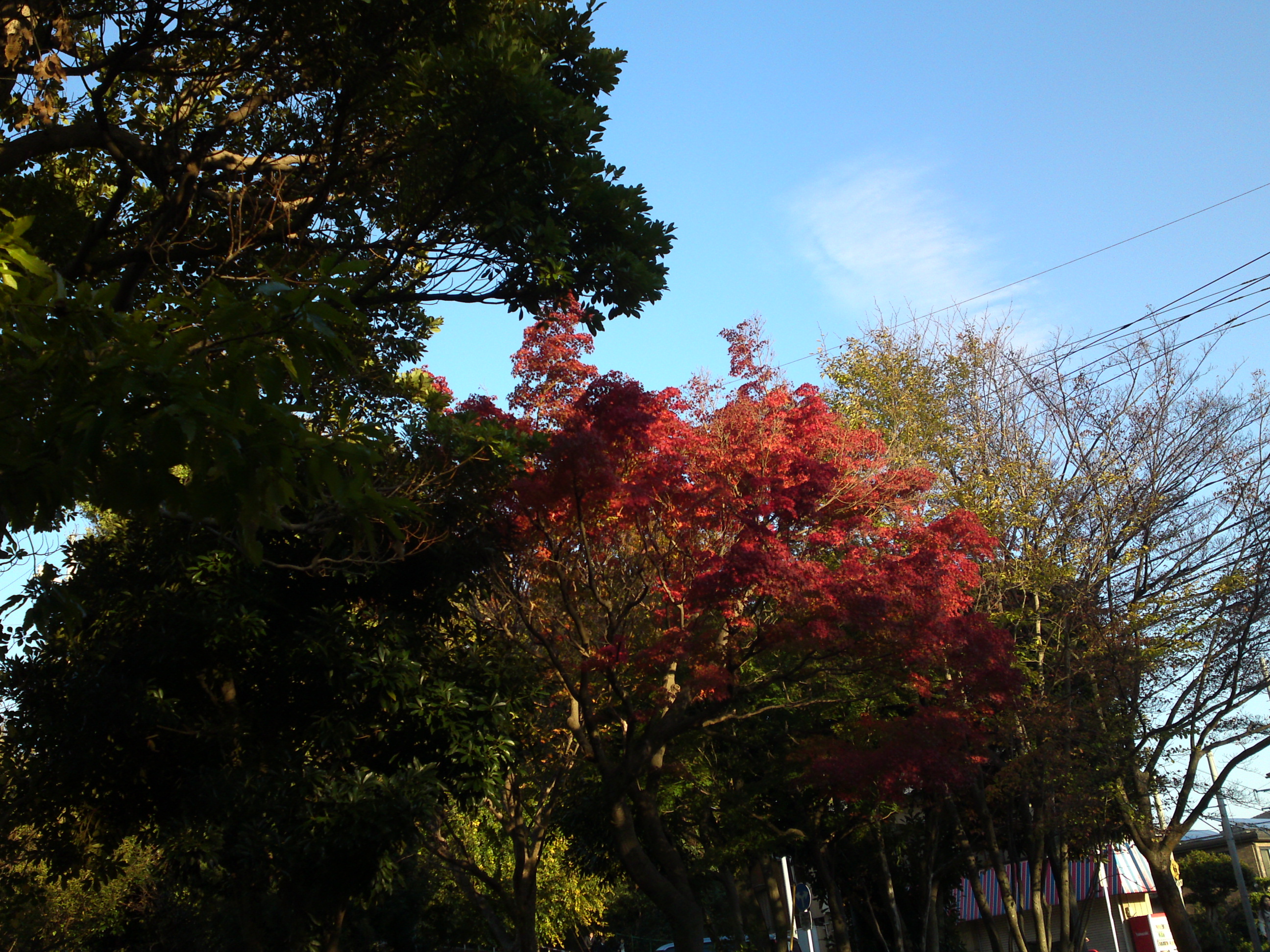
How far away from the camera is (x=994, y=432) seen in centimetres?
1717

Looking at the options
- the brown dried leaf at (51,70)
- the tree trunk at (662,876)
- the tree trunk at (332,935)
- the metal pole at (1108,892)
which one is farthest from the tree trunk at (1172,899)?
the brown dried leaf at (51,70)

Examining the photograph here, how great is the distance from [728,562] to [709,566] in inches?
20.2

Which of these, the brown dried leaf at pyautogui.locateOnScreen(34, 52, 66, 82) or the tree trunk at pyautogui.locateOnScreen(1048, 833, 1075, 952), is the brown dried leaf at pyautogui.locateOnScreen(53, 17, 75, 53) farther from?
the tree trunk at pyautogui.locateOnScreen(1048, 833, 1075, 952)

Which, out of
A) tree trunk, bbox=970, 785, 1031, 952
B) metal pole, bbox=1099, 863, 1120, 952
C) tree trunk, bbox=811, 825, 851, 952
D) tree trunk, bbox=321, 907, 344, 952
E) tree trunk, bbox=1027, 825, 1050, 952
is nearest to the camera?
tree trunk, bbox=321, 907, 344, 952

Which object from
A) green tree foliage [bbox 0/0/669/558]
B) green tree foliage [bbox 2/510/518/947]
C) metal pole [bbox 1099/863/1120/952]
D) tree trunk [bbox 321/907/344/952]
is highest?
green tree foliage [bbox 0/0/669/558]

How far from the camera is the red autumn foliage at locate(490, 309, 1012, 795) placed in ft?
38.5

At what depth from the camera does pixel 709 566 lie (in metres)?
11.9

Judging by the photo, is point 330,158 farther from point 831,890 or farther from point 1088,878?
point 1088,878

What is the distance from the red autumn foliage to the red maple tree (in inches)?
1.1

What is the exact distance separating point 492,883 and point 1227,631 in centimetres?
1210

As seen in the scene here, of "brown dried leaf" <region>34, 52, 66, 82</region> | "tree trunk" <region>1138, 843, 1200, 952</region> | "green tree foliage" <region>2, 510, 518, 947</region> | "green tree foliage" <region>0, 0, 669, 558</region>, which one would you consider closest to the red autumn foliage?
"green tree foliage" <region>2, 510, 518, 947</region>

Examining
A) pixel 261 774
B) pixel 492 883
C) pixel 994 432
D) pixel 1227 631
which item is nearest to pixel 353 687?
pixel 261 774

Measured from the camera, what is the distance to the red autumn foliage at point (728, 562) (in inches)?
462

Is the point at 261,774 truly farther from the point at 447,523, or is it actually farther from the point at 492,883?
the point at 492,883
